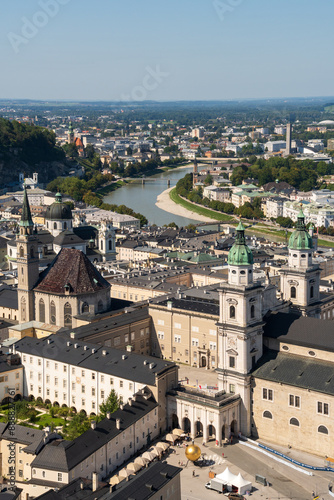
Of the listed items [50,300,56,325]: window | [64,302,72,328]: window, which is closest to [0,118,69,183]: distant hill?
[50,300,56,325]: window

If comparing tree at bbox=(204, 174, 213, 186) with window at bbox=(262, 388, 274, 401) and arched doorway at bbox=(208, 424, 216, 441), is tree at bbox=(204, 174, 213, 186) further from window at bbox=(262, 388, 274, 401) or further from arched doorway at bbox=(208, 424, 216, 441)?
arched doorway at bbox=(208, 424, 216, 441)

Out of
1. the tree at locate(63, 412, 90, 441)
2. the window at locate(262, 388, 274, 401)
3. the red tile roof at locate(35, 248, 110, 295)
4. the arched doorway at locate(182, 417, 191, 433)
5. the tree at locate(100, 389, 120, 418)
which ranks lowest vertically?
the arched doorway at locate(182, 417, 191, 433)

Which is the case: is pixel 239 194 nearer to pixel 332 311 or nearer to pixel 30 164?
pixel 30 164

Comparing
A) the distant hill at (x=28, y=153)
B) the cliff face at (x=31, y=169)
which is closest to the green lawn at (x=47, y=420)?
the cliff face at (x=31, y=169)

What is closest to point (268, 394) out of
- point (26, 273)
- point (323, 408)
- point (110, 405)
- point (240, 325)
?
point (323, 408)

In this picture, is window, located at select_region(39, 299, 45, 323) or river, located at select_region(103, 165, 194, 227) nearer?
window, located at select_region(39, 299, 45, 323)

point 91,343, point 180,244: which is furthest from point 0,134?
point 91,343

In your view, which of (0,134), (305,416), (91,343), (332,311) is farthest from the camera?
(0,134)
